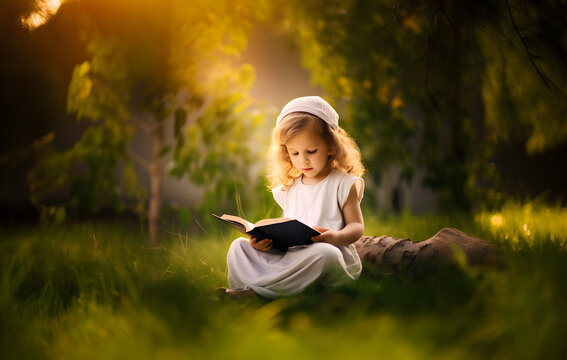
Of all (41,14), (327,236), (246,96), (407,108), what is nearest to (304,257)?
(327,236)

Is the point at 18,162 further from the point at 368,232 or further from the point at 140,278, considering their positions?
the point at 368,232

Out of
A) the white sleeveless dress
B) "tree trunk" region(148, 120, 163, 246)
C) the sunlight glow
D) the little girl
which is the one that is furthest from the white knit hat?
"tree trunk" region(148, 120, 163, 246)

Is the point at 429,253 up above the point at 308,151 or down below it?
below

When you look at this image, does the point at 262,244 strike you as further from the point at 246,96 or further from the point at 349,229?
the point at 246,96

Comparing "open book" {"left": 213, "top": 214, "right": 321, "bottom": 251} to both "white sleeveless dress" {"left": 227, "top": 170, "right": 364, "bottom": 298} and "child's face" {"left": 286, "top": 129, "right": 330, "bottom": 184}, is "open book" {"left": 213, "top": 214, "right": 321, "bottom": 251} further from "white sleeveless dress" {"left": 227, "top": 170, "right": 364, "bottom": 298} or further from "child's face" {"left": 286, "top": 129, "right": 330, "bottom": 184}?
"child's face" {"left": 286, "top": 129, "right": 330, "bottom": 184}

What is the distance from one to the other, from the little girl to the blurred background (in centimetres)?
59

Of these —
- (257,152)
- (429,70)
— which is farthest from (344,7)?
(429,70)

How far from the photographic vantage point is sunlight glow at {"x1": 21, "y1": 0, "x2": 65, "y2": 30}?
1698mm

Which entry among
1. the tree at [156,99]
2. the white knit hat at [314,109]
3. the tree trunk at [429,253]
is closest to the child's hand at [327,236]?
the tree trunk at [429,253]

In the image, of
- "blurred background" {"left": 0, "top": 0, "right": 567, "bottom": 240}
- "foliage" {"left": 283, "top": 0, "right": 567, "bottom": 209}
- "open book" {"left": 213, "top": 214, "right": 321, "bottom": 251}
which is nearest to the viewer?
"open book" {"left": 213, "top": 214, "right": 321, "bottom": 251}

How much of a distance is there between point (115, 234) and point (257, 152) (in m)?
1.36

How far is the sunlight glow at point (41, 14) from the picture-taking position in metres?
1.70

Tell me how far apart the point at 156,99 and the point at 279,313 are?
8.00 ft

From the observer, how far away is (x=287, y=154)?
2.05 metres
